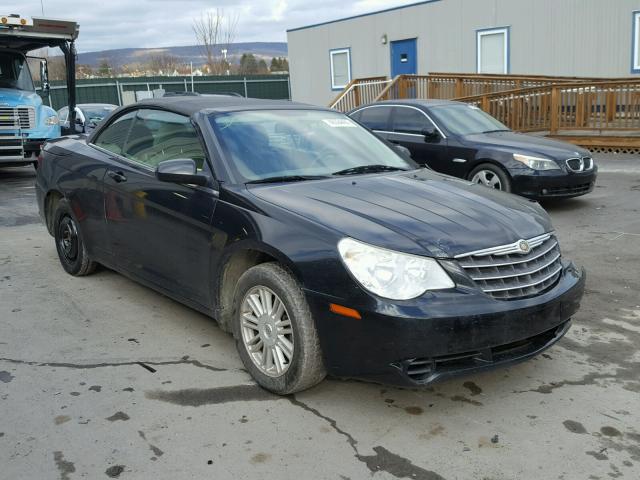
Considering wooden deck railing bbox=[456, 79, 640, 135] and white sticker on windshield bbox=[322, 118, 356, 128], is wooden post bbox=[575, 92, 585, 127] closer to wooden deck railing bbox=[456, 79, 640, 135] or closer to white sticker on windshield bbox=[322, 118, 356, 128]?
wooden deck railing bbox=[456, 79, 640, 135]

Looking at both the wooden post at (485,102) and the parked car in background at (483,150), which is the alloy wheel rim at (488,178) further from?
the wooden post at (485,102)

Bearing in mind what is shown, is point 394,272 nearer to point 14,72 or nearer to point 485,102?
point 485,102

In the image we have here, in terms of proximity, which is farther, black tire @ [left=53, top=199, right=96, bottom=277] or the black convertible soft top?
black tire @ [left=53, top=199, right=96, bottom=277]

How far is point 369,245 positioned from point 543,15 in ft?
58.4

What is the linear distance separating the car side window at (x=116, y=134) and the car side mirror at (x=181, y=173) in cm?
127

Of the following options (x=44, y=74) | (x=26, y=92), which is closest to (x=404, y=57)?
(x=44, y=74)

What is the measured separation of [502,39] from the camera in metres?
20.0

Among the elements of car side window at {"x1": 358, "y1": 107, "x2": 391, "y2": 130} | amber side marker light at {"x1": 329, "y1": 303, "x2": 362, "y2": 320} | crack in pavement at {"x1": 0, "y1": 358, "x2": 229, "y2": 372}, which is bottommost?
crack in pavement at {"x1": 0, "y1": 358, "x2": 229, "y2": 372}

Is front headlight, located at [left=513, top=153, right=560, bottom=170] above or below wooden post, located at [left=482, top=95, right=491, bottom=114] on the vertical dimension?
below

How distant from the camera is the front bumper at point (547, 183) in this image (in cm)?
865

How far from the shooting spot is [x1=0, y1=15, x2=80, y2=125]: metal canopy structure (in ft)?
40.3

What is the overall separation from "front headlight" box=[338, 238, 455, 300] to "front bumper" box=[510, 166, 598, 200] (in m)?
5.94

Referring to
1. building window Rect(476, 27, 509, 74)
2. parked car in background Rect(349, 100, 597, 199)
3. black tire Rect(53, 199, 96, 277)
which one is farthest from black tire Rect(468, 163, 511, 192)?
building window Rect(476, 27, 509, 74)

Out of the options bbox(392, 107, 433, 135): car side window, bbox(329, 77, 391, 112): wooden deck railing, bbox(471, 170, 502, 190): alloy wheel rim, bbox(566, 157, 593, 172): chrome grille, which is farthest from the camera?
bbox(329, 77, 391, 112): wooden deck railing
